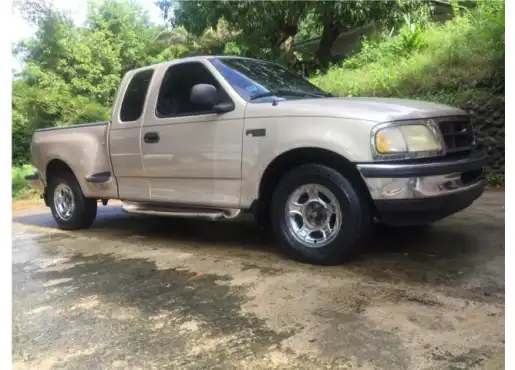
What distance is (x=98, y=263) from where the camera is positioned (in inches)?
170

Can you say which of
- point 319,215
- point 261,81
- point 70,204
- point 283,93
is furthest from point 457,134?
point 70,204

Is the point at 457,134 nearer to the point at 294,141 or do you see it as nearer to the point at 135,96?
the point at 294,141

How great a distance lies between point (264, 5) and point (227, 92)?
7987 mm

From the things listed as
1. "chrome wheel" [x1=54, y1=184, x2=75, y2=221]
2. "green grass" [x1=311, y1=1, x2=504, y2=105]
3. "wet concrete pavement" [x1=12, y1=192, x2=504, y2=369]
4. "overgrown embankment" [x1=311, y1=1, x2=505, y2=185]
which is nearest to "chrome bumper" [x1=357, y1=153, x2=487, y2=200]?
"wet concrete pavement" [x1=12, y1=192, x2=504, y2=369]

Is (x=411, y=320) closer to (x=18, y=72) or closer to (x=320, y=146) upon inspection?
(x=320, y=146)

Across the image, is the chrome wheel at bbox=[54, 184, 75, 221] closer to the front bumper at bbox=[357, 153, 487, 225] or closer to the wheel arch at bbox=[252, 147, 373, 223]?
the wheel arch at bbox=[252, 147, 373, 223]

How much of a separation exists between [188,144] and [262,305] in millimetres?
1966

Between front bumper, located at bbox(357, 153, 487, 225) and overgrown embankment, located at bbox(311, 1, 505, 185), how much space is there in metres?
4.24

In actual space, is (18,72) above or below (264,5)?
below

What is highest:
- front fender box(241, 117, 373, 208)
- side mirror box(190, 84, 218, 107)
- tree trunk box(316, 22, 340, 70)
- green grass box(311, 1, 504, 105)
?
tree trunk box(316, 22, 340, 70)

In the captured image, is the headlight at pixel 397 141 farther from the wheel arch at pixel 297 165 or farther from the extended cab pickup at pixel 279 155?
the wheel arch at pixel 297 165

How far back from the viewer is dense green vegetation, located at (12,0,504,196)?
27.5ft

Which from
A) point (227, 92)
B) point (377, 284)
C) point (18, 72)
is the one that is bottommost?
point (377, 284)
